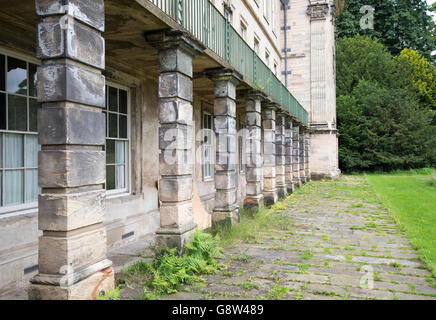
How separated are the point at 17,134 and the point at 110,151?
7.37ft

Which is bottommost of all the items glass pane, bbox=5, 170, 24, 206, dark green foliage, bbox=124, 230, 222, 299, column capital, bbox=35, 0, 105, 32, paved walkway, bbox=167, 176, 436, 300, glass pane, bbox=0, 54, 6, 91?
paved walkway, bbox=167, 176, 436, 300

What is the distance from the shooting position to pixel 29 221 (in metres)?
4.96

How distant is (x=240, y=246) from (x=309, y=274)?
1879 mm

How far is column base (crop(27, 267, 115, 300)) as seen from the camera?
328 cm

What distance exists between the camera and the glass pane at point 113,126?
23.3 feet

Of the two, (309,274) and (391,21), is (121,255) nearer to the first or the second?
(309,274)

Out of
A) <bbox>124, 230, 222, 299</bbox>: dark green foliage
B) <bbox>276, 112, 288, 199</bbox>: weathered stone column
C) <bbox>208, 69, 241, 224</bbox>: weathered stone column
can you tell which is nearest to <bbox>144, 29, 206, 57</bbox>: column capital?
<bbox>208, 69, 241, 224</bbox>: weathered stone column

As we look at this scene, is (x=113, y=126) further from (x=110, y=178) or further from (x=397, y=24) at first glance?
(x=397, y=24)

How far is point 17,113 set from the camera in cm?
500

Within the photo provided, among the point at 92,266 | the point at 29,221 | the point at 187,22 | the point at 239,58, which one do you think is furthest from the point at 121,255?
the point at 239,58

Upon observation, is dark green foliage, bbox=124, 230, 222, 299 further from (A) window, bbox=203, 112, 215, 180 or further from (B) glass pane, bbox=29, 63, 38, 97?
(A) window, bbox=203, 112, 215, 180

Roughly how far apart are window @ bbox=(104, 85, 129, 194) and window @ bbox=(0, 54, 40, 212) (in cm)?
181

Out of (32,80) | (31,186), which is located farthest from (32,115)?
(31,186)

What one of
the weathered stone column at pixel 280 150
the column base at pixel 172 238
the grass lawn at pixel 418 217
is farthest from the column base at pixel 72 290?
the weathered stone column at pixel 280 150
